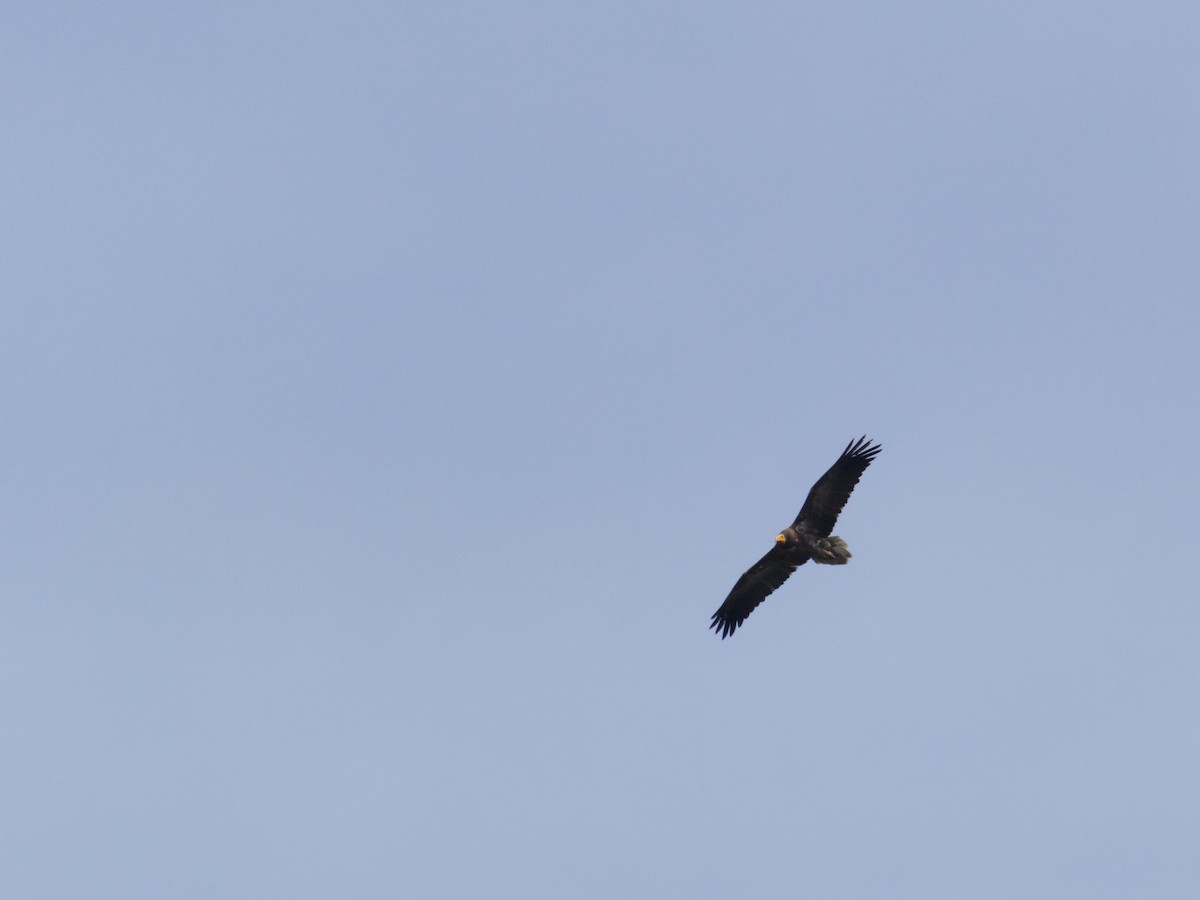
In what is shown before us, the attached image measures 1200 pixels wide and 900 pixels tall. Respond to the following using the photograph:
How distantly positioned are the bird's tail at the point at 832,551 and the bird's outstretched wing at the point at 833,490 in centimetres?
27

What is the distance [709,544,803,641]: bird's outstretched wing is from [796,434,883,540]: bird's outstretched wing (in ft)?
7.69

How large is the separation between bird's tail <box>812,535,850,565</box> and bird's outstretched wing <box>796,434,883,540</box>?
272mm

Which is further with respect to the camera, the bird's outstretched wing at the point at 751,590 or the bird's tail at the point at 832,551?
the bird's outstretched wing at the point at 751,590

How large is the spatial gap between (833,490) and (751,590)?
5.16m

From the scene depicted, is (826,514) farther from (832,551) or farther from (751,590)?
(751,590)

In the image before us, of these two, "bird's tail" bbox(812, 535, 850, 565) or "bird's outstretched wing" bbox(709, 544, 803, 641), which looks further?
"bird's outstretched wing" bbox(709, 544, 803, 641)

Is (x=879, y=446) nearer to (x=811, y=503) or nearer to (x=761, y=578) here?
(x=811, y=503)

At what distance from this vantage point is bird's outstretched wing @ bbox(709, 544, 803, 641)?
49688 millimetres

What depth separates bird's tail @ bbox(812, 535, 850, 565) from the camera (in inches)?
1844

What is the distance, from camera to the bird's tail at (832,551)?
154ft

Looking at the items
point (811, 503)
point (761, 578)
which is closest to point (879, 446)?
point (811, 503)

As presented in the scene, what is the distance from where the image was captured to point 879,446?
4666 cm

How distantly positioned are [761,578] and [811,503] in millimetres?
4067

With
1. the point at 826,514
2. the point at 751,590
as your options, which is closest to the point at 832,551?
the point at 826,514
